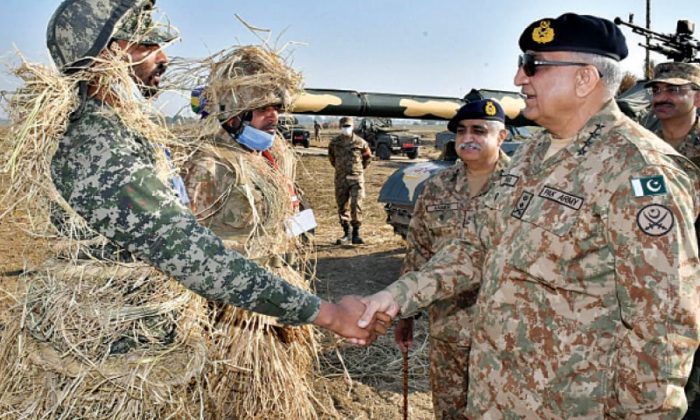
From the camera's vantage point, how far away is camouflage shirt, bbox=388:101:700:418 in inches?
71.4

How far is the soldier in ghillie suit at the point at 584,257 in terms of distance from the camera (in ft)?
5.97

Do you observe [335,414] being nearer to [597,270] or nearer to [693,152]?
[597,270]

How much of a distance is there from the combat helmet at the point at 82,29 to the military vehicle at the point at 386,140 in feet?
83.0

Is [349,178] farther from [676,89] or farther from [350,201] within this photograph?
[676,89]

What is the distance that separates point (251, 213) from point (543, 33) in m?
1.83

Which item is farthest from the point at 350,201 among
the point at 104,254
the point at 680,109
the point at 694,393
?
the point at 104,254

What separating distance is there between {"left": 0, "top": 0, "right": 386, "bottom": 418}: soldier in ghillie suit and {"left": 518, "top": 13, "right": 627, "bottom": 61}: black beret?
1.32m

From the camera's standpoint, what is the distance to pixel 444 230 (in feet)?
12.2

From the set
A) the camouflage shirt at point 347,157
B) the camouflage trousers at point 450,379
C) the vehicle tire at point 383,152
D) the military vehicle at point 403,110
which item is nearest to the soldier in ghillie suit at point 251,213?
the camouflage trousers at point 450,379

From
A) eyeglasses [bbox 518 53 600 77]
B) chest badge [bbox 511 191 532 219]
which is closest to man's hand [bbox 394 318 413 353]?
chest badge [bbox 511 191 532 219]

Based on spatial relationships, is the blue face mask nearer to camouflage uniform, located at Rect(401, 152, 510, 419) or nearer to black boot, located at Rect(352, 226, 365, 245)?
camouflage uniform, located at Rect(401, 152, 510, 419)

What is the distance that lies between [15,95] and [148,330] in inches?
39.6

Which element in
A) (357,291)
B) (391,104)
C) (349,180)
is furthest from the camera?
(349,180)

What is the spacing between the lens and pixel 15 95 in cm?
225
